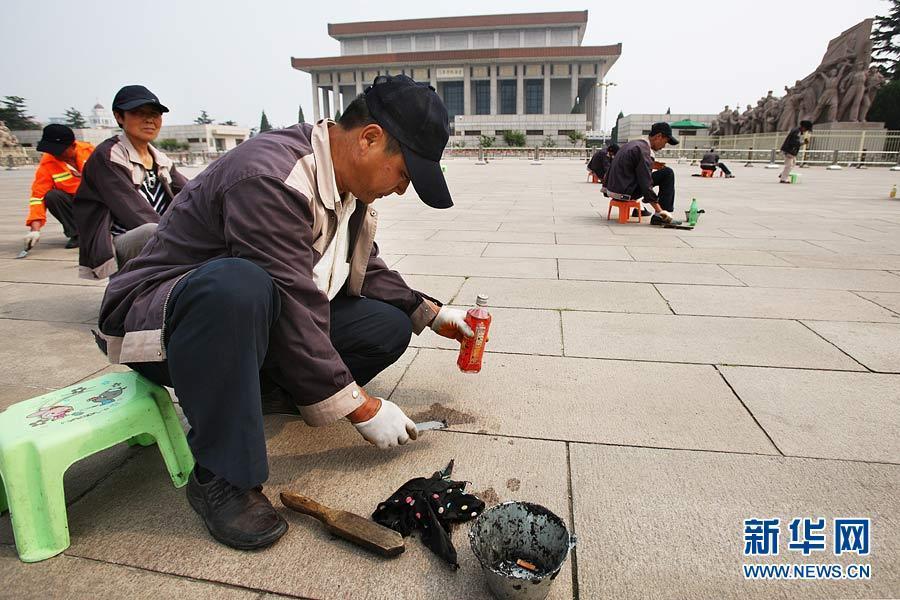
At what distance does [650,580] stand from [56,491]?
1.77m

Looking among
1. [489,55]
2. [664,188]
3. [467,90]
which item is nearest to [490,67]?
[489,55]

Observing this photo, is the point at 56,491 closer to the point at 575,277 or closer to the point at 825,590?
the point at 825,590

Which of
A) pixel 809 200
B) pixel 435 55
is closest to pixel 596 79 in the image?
pixel 435 55

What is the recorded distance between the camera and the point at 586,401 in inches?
100

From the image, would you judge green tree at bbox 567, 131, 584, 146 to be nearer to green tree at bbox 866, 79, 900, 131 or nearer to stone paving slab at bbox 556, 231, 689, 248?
green tree at bbox 866, 79, 900, 131

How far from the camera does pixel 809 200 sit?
1132 centimetres

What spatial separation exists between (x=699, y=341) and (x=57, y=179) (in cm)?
694

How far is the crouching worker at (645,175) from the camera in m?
7.35

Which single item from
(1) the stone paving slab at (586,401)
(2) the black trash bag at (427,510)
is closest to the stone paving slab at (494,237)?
(1) the stone paving slab at (586,401)

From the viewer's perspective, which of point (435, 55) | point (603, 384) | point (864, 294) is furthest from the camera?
point (435, 55)

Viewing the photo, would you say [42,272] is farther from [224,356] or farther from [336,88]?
[336,88]

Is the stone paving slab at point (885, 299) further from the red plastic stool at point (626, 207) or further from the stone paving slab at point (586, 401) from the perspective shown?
the red plastic stool at point (626, 207)

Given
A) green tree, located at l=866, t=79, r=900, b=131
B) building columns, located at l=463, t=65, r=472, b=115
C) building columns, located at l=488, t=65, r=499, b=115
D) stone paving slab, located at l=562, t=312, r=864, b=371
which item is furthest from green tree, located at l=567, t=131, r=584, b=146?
stone paving slab, located at l=562, t=312, r=864, b=371

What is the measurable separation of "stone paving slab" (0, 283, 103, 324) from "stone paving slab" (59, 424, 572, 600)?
7.94ft
